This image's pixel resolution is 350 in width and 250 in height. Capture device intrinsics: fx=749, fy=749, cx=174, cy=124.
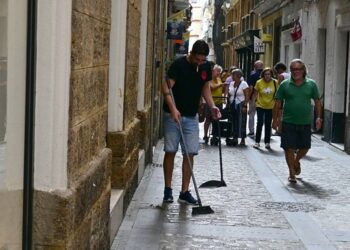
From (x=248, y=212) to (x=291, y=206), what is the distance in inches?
28.8

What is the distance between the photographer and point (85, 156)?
5.00 metres

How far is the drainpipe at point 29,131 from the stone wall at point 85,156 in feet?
0.26

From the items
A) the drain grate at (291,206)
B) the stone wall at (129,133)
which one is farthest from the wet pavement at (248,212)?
the stone wall at (129,133)

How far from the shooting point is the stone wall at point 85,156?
414 cm

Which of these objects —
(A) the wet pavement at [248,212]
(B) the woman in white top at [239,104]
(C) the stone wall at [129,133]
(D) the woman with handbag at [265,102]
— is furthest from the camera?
(B) the woman in white top at [239,104]

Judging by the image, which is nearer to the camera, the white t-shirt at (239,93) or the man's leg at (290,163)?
the man's leg at (290,163)

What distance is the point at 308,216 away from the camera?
8.40 metres

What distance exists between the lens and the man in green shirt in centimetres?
1077

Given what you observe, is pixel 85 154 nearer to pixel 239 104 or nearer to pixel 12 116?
pixel 12 116

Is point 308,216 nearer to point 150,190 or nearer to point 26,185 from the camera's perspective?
point 150,190

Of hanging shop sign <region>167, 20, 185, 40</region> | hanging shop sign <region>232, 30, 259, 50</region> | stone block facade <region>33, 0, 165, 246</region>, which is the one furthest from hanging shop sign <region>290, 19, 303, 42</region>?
stone block facade <region>33, 0, 165, 246</region>

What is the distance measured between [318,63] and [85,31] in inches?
613

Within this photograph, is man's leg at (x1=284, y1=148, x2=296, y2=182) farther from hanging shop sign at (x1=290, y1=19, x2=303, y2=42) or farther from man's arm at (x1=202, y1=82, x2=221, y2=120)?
hanging shop sign at (x1=290, y1=19, x2=303, y2=42)

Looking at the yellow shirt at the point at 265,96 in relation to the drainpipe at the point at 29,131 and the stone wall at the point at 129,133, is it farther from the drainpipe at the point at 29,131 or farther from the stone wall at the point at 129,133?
the drainpipe at the point at 29,131
